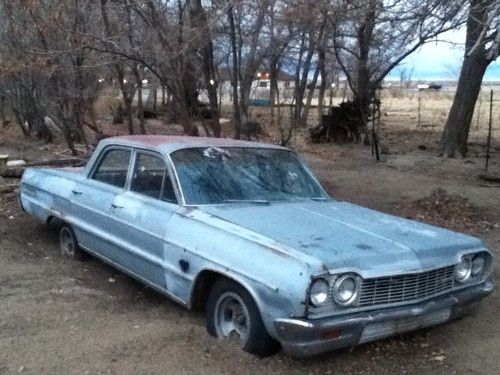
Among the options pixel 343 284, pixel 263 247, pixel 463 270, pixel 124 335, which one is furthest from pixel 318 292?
pixel 124 335

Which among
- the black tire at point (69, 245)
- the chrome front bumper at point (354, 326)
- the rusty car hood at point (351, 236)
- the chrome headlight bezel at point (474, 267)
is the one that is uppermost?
the rusty car hood at point (351, 236)

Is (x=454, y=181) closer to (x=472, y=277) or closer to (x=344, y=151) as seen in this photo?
(x=344, y=151)

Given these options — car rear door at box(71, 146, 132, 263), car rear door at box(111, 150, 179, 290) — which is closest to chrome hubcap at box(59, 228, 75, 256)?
car rear door at box(71, 146, 132, 263)


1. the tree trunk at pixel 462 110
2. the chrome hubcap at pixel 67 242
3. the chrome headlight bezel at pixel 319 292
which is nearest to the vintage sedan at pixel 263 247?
the chrome headlight bezel at pixel 319 292

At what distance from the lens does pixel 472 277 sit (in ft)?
14.5

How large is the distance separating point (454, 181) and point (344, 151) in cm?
583

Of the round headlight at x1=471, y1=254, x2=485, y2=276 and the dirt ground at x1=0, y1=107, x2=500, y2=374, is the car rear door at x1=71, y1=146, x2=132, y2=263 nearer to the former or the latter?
the dirt ground at x1=0, y1=107, x2=500, y2=374

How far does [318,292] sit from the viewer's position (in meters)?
3.59

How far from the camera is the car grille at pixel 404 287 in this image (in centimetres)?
376

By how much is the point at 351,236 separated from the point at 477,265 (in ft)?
3.39

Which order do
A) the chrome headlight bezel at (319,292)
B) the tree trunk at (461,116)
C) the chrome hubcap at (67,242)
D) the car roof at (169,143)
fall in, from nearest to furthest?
1. the chrome headlight bezel at (319,292)
2. the car roof at (169,143)
3. the chrome hubcap at (67,242)
4. the tree trunk at (461,116)

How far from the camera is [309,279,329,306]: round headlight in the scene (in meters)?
3.55

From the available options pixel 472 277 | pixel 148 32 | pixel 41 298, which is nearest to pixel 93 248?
pixel 41 298

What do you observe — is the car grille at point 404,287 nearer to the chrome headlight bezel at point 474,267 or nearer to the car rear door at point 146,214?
the chrome headlight bezel at point 474,267
